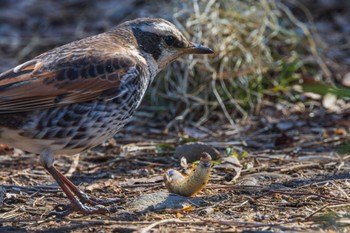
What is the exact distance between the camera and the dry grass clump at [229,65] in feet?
27.8

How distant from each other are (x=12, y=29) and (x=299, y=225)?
8266 millimetres

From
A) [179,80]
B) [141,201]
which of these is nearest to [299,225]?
[141,201]

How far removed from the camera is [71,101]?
5.43 meters

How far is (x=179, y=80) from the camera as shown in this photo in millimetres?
8625

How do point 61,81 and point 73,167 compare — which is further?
point 73,167

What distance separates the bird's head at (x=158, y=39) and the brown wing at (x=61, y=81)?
51 cm

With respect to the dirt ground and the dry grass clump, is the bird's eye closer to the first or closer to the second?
the dirt ground

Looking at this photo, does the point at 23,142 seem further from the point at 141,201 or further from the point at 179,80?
the point at 179,80

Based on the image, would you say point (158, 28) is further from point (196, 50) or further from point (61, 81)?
point (61, 81)

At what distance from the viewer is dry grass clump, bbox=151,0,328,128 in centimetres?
848

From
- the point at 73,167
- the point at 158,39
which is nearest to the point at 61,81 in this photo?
the point at 158,39

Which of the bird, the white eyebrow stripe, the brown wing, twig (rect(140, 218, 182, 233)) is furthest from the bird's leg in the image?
the white eyebrow stripe

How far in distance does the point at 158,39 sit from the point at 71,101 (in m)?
1.21

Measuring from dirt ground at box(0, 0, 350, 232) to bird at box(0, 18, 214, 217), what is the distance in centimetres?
34
